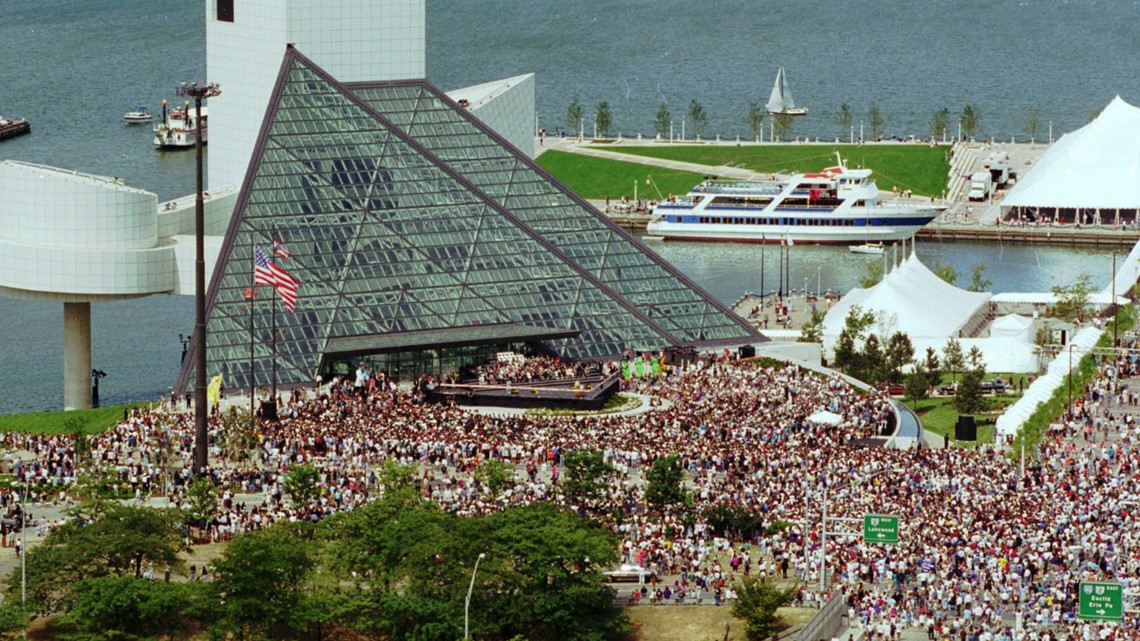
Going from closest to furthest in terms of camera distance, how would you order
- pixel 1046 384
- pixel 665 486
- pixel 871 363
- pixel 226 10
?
pixel 665 486 → pixel 1046 384 → pixel 871 363 → pixel 226 10

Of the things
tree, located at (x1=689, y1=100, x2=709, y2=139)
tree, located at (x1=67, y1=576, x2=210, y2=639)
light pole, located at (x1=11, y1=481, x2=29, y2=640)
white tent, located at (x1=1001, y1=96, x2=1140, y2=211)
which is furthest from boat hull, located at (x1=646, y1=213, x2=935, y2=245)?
tree, located at (x1=67, y1=576, x2=210, y2=639)

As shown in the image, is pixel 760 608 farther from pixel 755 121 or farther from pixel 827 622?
pixel 755 121

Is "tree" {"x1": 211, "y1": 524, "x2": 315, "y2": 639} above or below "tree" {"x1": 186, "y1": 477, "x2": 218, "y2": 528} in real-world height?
below

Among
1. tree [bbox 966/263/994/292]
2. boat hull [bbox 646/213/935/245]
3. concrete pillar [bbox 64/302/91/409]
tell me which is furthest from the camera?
boat hull [bbox 646/213/935/245]

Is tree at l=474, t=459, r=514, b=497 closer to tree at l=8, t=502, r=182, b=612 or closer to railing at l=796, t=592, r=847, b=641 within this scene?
tree at l=8, t=502, r=182, b=612

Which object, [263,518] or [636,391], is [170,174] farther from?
[263,518]

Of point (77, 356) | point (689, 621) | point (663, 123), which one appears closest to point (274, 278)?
point (77, 356)

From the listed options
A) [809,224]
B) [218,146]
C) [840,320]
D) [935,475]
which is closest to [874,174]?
[809,224]
